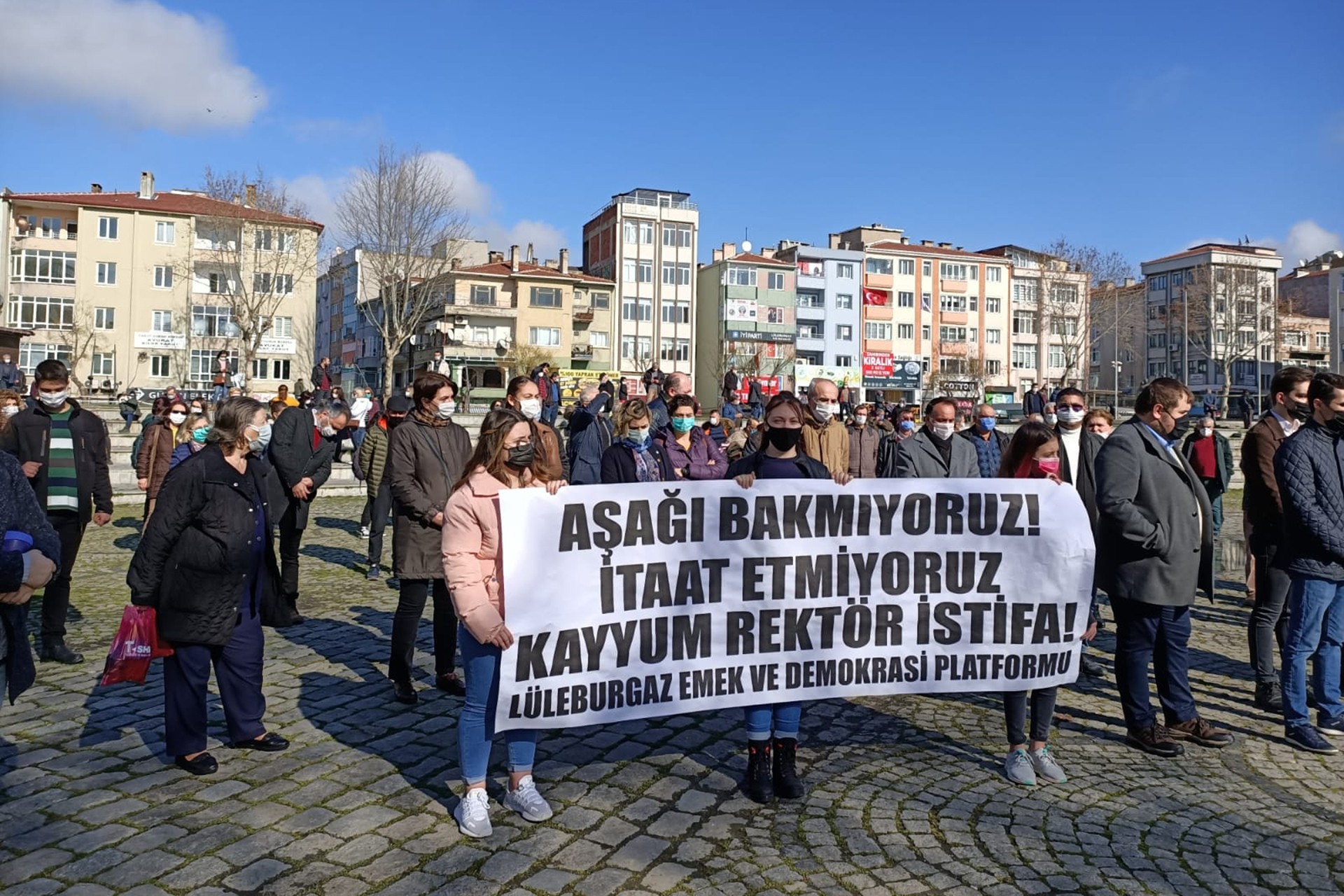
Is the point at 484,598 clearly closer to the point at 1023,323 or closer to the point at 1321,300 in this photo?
the point at 1023,323

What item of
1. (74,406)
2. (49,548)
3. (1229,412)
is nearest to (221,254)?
(74,406)

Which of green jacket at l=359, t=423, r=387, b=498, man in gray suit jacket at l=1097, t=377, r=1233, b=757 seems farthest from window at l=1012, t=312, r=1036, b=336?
man in gray suit jacket at l=1097, t=377, r=1233, b=757

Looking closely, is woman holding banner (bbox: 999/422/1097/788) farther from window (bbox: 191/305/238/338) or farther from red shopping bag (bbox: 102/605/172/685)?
window (bbox: 191/305/238/338)

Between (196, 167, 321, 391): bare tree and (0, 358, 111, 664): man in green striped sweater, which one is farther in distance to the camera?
(196, 167, 321, 391): bare tree

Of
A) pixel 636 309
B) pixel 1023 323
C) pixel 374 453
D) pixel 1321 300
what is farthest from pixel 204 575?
pixel 1321 300

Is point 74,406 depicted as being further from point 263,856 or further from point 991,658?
point 991,658

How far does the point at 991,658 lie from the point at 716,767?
156cm

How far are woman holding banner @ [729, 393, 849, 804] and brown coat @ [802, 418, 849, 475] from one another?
4.04 m

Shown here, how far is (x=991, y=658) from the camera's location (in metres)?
5.11

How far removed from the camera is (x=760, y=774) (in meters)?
4.77

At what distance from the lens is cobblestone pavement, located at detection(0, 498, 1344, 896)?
395cm

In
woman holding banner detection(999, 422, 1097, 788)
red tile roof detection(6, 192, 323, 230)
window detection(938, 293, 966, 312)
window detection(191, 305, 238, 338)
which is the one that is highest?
red tile roof detection(6, 192, 323, 230)

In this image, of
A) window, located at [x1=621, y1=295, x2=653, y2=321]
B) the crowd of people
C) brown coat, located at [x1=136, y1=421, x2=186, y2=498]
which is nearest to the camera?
the crowd of people

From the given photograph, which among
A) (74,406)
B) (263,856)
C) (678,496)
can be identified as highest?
(74,406)
